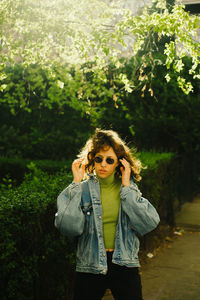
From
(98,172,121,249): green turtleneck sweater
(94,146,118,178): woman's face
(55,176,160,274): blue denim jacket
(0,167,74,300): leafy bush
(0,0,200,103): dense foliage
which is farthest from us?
(0,0,200,103): dense foliage

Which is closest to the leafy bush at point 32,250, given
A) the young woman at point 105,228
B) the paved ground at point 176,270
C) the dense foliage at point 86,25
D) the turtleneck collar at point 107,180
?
the young woman at point 105,228

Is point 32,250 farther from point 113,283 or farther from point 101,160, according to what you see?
point 101,160

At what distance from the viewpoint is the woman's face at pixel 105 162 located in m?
2.93

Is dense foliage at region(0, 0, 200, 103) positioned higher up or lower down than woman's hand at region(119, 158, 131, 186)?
higher up

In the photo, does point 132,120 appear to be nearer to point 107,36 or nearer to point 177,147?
point 177,147

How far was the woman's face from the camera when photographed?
293cm

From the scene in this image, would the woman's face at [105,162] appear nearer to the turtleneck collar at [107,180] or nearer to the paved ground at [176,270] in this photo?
the turtleneck collar at [107,180]

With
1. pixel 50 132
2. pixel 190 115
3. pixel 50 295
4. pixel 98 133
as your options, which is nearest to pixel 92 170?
pixel 98 133

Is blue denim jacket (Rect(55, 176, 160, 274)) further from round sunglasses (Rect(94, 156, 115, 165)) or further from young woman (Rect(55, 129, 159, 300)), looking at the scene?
round sunglasses (Rect(94, 156, 115, 165))

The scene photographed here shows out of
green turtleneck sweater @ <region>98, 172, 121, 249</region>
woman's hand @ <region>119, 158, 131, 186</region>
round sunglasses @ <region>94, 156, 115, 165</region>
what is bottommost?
green turtleneck sweater @ <region>98, 172, 121, 249</region>

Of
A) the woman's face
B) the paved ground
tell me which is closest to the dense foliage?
the paved ground

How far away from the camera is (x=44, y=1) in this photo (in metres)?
6.04

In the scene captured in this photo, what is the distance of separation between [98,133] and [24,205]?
0.90m

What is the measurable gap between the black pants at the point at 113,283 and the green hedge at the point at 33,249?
0.76 m
